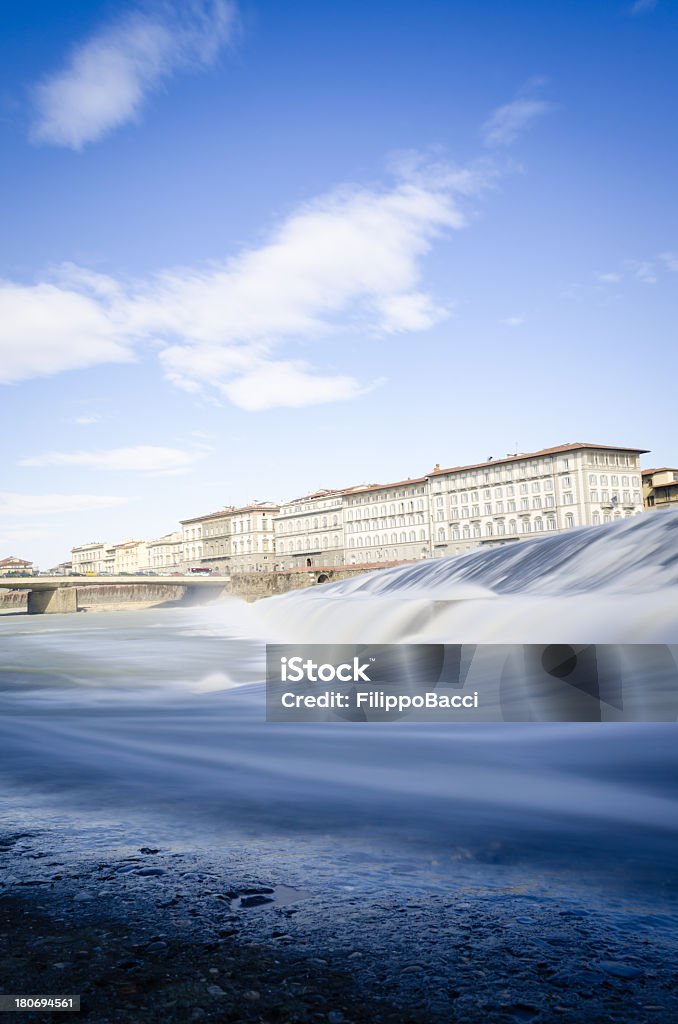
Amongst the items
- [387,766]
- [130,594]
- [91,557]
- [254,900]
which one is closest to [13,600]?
[130,594]

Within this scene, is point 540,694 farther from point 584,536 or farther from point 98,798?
point 584,536

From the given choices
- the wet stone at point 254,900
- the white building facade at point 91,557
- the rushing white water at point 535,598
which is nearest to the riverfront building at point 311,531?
the white building facade at point 91,557

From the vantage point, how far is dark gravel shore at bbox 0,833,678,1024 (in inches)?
70.4

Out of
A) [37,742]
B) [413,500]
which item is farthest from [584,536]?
[413,500]

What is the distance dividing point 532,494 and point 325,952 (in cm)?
8113

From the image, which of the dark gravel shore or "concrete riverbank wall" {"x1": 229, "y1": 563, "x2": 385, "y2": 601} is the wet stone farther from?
"concrete riverbank wall" {"x1": 229, "y1": 563, "x2": 385, "y2": 601}

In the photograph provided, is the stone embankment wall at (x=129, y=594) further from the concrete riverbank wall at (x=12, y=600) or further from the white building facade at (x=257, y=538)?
the white building facade at (x=257, y=538)

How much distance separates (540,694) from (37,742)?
11.7 ft

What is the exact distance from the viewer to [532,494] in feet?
Answer: 265

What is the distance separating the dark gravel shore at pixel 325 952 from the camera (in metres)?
1.79

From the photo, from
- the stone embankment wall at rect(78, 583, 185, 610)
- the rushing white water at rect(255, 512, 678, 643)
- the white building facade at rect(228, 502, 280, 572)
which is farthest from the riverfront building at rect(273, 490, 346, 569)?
the rushing white water at rect(255, 512, 678, 643)

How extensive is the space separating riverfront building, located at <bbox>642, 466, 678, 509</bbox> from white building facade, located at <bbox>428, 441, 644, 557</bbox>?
212cm

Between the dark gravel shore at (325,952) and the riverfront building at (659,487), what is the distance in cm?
8282

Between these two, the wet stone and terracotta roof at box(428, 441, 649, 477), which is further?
terracotta roof at box(428, 441, 649, 477)
